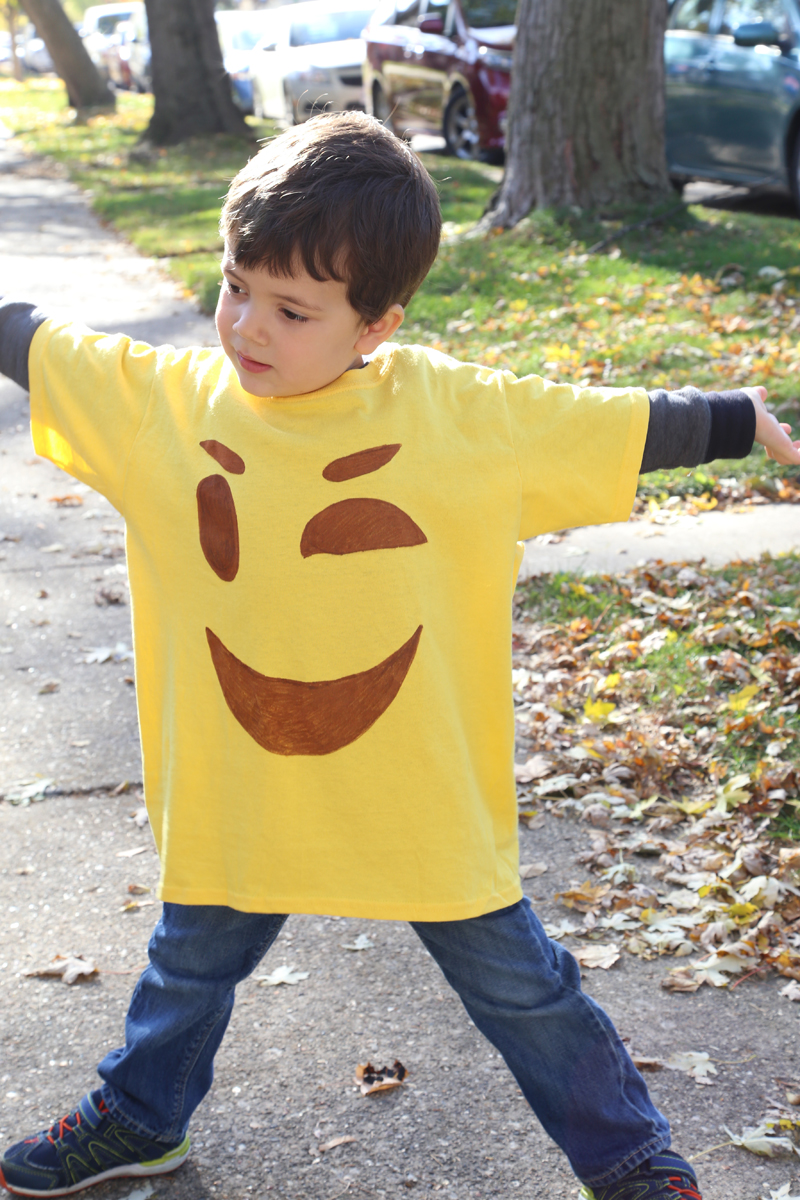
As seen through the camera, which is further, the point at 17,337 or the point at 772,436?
the point at 17,337

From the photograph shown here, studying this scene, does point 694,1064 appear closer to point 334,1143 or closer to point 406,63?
point 334,1143

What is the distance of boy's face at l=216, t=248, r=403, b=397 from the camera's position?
1.76m

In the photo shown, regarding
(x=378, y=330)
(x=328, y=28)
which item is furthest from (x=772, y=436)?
(x=328, y=28)

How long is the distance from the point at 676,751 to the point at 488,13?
38.6ft

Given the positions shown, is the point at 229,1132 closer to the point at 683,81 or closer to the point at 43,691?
the point at 43,691

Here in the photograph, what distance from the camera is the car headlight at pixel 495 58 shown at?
41.0 ft

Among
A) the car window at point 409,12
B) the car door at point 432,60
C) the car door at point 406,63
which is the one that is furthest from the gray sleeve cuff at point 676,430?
the car window at point 409,12

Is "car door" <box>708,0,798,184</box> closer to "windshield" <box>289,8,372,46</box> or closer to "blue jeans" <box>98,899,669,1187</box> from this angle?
"blue jeans" <box>98,899,669,1187</box>

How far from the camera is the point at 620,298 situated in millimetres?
8031

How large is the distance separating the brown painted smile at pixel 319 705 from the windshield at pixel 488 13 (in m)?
12.8

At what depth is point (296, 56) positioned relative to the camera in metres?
18.3

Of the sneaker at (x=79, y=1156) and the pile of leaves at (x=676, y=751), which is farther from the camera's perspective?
the pile of leaves at (x=676, y=751)

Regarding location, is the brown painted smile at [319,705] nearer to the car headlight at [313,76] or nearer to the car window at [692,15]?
the car window at [692,15]

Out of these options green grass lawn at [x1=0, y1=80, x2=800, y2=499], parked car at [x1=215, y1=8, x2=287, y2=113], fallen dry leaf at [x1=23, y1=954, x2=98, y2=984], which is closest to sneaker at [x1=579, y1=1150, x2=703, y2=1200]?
fallen dry leaf at [x1=23, y1=954, x2=98, y2=984]
